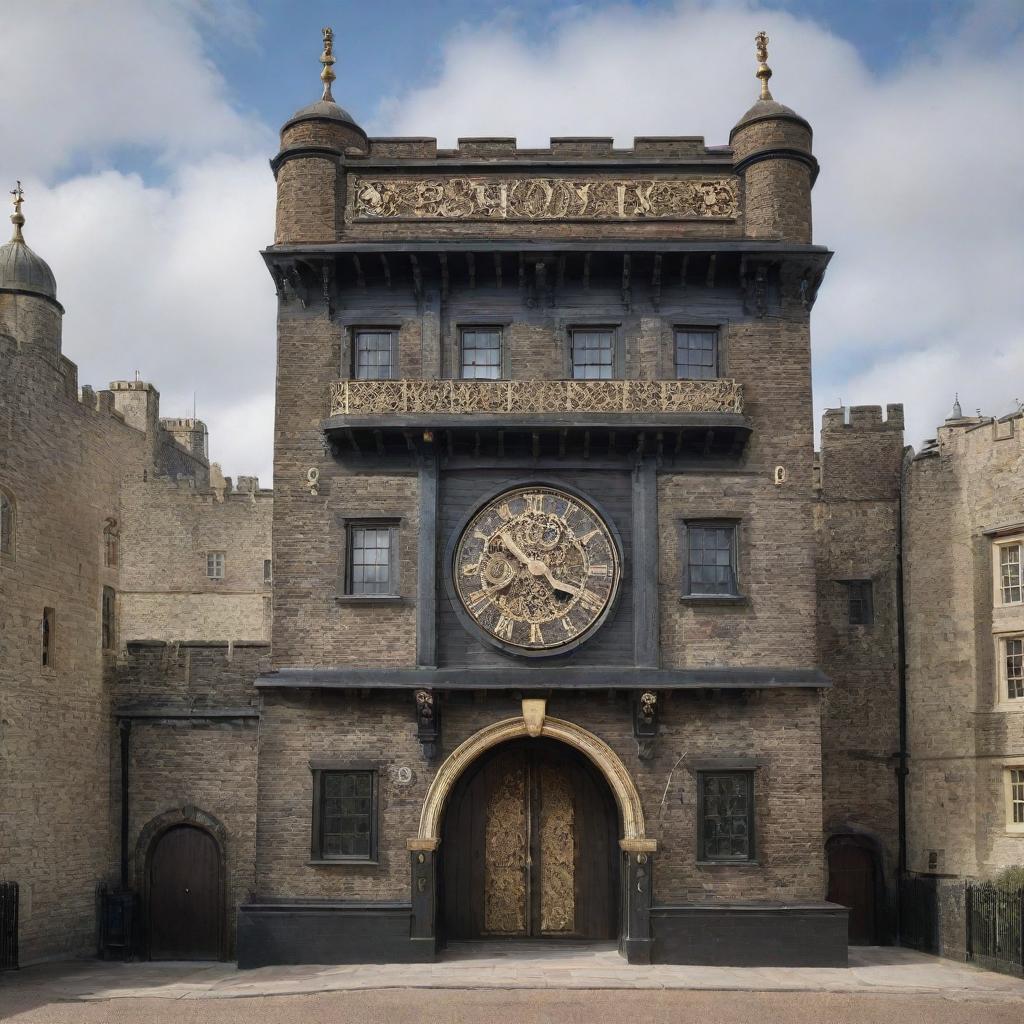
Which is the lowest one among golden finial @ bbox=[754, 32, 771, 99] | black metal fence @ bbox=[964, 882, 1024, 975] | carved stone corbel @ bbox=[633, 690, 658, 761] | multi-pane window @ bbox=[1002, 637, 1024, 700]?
black metal fence @ bbox=[964, 882, 1024, 975]

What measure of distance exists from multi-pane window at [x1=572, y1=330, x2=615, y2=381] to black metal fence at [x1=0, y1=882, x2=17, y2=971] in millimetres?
13444

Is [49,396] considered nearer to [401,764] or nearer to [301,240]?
[301,240]

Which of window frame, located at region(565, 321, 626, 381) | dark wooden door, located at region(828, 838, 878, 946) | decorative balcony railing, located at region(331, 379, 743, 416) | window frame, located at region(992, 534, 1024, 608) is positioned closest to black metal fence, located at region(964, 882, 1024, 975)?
dark wooden door, located at region(828, 838, 878, 946)

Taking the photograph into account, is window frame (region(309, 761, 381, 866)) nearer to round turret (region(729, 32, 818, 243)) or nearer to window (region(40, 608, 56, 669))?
window (region(40, 608, 56, 669))

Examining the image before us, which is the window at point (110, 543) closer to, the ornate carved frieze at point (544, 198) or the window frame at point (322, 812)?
the window frame at point (322, 812)

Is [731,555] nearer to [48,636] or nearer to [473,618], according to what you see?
[473,618]

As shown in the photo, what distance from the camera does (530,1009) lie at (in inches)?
720

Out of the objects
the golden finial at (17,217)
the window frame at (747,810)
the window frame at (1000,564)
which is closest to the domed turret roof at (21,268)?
the golden finial at (17,217)

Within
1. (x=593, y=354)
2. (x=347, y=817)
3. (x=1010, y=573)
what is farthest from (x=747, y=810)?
(x=593, y=354)

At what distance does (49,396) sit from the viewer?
1009 inches

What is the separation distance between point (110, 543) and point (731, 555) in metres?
13.6

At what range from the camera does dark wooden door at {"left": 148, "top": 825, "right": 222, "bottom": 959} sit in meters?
25.3

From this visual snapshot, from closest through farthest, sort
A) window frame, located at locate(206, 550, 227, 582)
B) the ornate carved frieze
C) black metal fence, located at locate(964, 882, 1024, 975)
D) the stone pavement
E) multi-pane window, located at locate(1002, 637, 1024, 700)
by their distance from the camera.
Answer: the stone pavement, black metal fence, located at locate(964, 882, 1024, 975), the ornate carved frieze, multi-pane window, located at locate(1002, 637, 1024, 700), window frame, located at locate(206, 550, 227, 582)

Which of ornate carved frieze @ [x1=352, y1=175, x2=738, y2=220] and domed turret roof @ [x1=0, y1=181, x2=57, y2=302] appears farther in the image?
domed turret roof @ [x1=0, y1=181, x2=57, y2=302]
